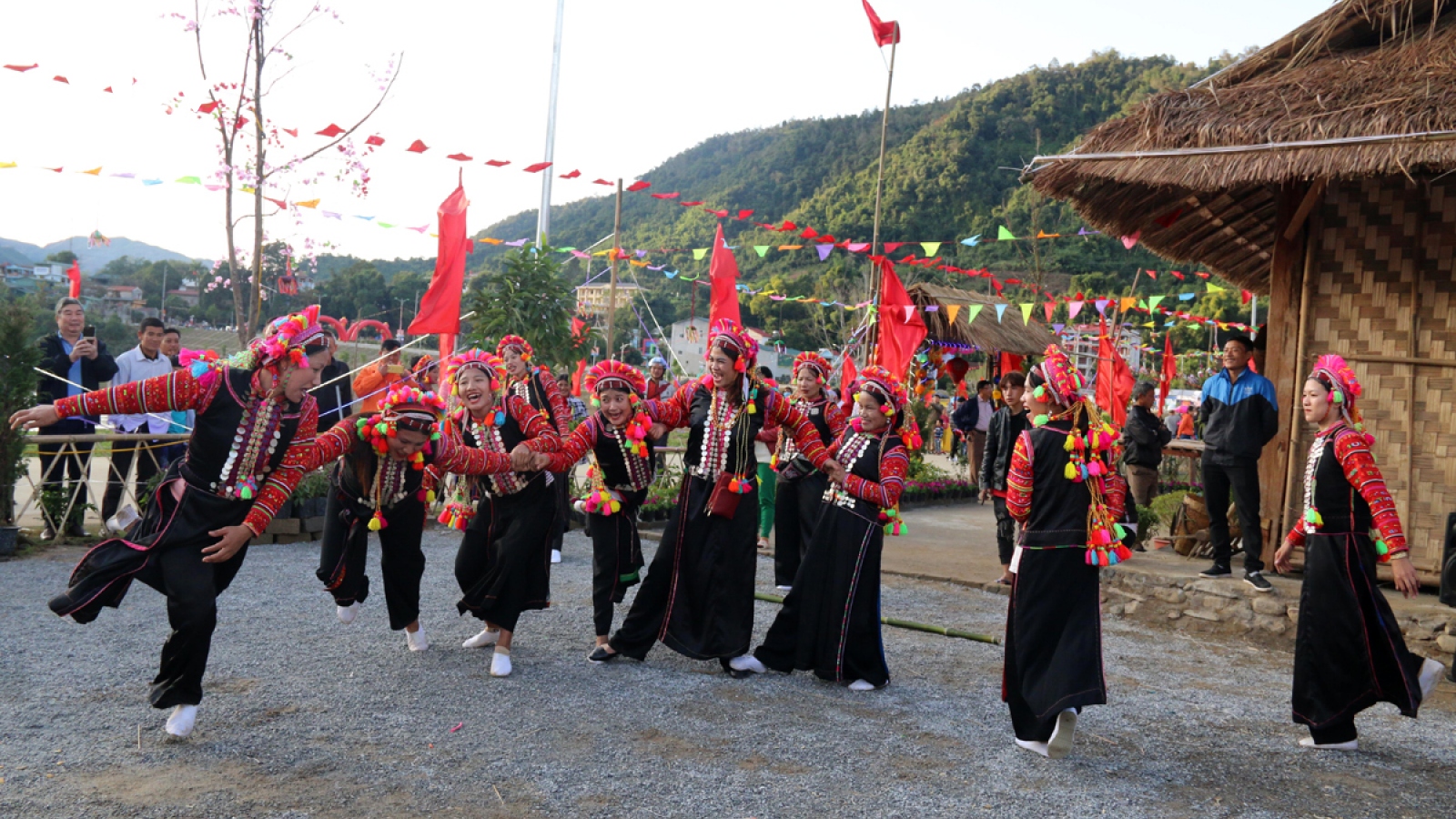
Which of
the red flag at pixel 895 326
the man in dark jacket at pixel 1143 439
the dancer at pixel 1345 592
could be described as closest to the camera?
the dancer at pixel 1345 592

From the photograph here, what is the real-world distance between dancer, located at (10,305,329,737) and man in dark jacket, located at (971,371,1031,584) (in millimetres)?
5113

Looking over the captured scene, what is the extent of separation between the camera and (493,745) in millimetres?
4164

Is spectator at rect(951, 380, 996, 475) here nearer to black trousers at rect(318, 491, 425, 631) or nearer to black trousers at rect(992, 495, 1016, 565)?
black trousers at rect(992, 495, 1016, 565)

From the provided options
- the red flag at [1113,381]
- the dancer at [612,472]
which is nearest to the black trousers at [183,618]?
the dancer at [612,472]

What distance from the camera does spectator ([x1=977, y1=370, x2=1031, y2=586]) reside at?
308 inches

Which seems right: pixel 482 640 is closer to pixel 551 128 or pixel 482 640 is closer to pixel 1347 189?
pixel 1347 189

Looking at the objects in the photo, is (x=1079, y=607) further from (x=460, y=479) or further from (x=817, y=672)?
(x=460, y=479)

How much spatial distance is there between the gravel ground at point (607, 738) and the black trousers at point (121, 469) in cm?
259

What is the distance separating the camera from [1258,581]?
22.4 feet

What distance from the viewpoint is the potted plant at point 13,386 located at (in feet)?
25.8

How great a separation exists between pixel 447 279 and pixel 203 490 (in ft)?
19.0

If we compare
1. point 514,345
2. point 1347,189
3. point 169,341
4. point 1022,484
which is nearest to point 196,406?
point 514,345

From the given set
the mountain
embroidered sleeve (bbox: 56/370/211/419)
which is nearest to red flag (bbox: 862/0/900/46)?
embroidered sleeve (bbox: 56/370/211/419)

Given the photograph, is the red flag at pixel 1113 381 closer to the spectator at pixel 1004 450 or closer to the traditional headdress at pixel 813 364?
Answer: the spectator at pixel 1004 450
